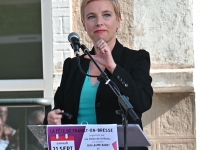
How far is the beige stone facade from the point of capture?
5215 millimetres

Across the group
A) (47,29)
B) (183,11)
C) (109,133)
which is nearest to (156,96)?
(183,11)

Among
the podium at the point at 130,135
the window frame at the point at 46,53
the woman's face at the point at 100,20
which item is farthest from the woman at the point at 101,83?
the window frame at the point at 46,53

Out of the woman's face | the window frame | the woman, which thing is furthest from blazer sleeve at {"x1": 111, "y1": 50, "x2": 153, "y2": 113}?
the window frame

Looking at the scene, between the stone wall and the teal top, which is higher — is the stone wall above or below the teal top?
above

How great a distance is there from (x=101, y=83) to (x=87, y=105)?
143 millimetres

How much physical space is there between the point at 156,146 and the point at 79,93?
6.63 feet

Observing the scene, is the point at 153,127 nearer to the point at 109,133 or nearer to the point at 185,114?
the point at 185,114

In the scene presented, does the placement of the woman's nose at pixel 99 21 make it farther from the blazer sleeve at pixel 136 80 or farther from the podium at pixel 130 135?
the podium at pixel 130 135

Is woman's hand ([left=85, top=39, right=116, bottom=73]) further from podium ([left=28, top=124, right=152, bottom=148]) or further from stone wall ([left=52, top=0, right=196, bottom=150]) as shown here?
stone wall ([left=52, top=0, right=196, bottom=150])

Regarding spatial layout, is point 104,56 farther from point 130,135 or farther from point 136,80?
point 130,135

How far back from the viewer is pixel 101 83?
336 cm

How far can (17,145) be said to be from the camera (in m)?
5.82

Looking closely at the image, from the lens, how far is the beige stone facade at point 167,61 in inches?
205

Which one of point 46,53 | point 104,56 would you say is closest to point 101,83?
A: point 104,56
